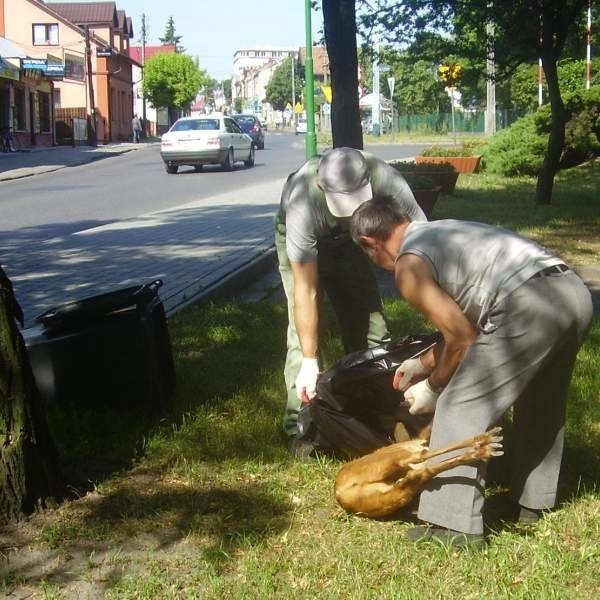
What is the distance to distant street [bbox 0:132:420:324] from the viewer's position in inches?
390

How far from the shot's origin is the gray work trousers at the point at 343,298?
193 inches

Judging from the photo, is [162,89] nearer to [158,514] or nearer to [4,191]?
[4,191]

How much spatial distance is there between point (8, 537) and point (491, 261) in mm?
2069

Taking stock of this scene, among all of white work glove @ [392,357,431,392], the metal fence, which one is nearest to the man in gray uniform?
white work glove @ [392,357,431,392]

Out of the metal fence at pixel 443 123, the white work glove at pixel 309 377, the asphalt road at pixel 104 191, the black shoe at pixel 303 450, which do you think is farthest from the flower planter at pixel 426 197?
the metal fence at pixel 443 123

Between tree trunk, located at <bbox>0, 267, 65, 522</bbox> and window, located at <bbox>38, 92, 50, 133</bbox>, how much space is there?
54898 millimetres

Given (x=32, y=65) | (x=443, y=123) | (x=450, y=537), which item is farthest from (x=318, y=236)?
(x=443, y=123)

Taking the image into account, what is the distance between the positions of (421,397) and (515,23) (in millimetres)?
14234

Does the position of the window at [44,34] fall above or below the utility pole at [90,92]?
above

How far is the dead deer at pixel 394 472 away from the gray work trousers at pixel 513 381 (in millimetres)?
43

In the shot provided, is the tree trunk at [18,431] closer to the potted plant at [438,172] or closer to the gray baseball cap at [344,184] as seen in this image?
the gray baseball cap at [344,184]

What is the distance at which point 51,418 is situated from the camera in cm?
515

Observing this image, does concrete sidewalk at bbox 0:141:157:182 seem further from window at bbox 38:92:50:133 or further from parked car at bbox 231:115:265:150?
window at bbox 38:92:50:133

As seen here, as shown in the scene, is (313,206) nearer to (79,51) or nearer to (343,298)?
(343,298)
